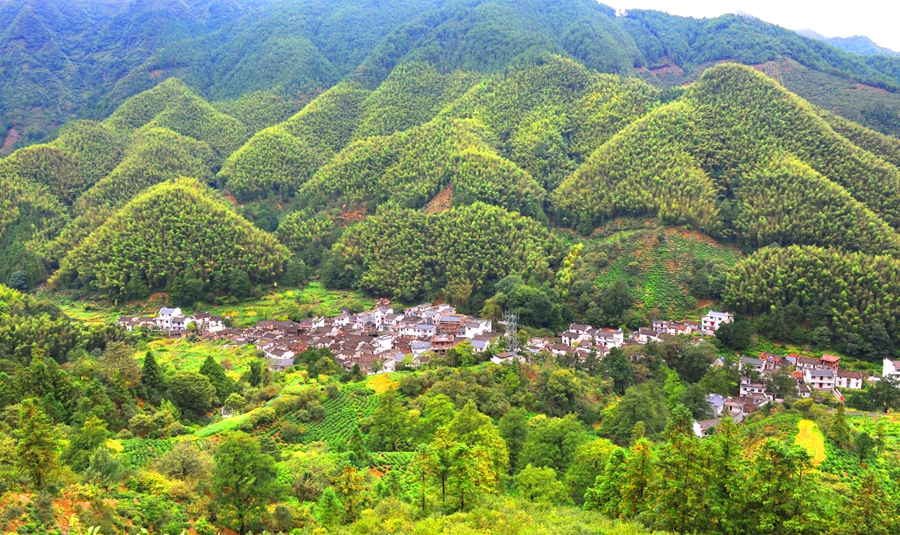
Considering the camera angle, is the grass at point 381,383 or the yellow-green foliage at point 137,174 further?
the yellow-green foliage at point 137,174

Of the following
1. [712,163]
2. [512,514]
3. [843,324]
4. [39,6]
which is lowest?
[843,324]

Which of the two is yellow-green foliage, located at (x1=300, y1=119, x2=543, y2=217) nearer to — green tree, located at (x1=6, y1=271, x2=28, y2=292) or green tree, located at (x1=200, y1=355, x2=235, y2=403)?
green tree, located at (x1=6, y1=271, x2=28, y2=292)

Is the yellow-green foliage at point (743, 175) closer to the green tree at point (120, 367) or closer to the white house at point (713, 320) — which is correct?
the white house at point (713, 320)

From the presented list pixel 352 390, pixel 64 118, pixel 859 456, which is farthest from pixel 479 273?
pixel 64 118

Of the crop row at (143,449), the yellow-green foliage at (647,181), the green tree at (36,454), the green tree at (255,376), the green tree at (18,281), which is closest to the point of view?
the green tree at (36,454)

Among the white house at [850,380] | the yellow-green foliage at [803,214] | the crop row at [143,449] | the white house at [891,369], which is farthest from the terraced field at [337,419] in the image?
the yellow-green foliage at [803,214]

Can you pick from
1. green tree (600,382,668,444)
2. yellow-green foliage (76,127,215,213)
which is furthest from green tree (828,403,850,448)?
yellow-green foliage (76,127,215,213)

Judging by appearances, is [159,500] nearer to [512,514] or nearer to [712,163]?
[512,514]
